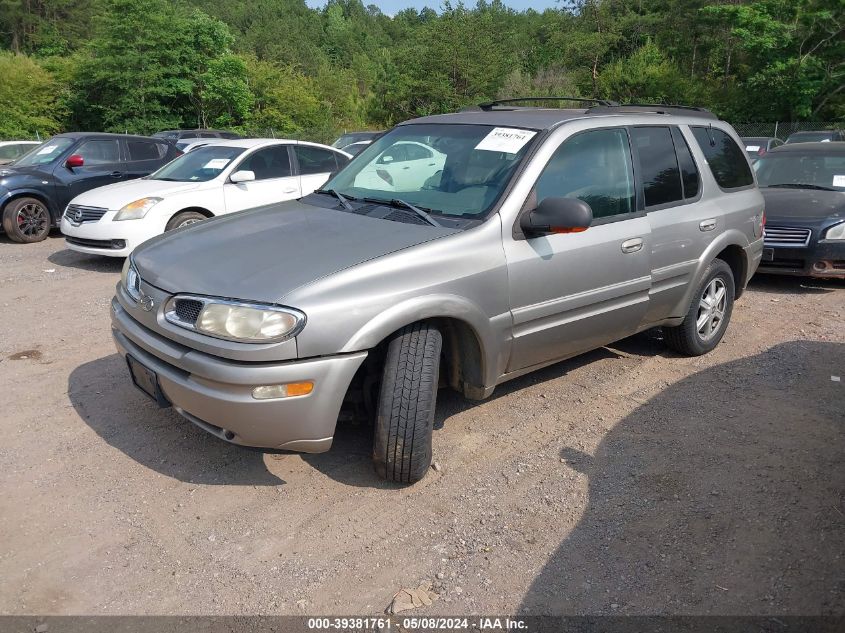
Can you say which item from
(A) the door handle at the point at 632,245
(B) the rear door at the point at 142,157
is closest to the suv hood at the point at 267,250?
(A) the door handle at the point at 632,245

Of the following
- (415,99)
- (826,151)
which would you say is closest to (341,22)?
(415,99)

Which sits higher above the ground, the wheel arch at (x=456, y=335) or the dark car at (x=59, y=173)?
the dark car at (x=59, y=173)

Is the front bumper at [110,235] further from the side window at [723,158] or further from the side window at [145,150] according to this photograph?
the side window at [723,158]

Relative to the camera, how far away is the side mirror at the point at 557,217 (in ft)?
11.4

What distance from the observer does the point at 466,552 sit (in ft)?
9.68

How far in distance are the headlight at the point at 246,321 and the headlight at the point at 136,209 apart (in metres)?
5.60

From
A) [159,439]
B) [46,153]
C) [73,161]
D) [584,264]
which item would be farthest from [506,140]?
[46,153]

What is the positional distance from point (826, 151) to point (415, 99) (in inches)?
1732

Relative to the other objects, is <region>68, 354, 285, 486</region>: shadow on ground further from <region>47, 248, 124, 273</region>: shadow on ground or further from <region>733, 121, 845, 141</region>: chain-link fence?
<region>733, 121, 845, 141</region>: chain-link fence

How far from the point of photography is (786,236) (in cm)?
717

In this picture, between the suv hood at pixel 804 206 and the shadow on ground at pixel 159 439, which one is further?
the suv hood at pixel 804 206

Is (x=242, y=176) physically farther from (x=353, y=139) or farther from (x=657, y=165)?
(x=353, y=139)

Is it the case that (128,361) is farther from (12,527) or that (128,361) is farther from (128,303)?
(12,527)

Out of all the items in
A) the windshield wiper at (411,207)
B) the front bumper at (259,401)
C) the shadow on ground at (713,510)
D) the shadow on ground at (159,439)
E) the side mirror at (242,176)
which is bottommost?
the shadow on ground at (713,510)
